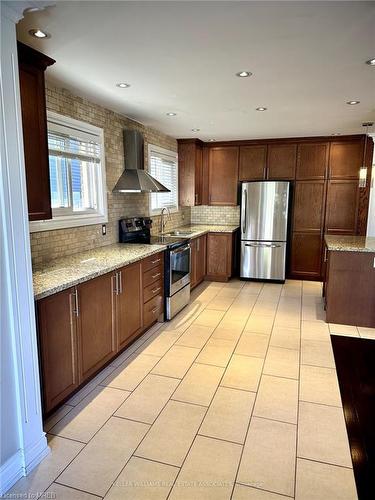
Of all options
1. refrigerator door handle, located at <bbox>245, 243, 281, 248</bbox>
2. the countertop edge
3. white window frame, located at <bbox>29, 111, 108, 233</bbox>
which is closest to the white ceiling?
white window frame, located at <bbox>29, 111, 108, 233</bbox>

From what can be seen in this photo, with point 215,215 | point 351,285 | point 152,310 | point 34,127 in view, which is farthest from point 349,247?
point 34,127

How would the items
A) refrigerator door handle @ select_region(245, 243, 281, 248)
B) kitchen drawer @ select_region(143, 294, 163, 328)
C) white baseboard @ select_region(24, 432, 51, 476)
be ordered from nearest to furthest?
white baseboard @ select_region(24, 432, 51, 476) → kitchen drawer @ select_region(143, 294, 163, 328) → refrigerator door handle @ select_region(245, 243, 281, 248)

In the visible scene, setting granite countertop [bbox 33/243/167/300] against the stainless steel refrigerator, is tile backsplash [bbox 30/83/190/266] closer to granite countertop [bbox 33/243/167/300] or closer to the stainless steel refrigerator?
granite countertop [bbox 33/243/167/300]

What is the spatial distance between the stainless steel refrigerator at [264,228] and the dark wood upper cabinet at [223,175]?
1.35 ft

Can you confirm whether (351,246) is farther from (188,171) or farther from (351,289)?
(188,171)

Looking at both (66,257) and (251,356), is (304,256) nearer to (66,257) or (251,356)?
(251,356)

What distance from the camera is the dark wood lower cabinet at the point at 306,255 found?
563 centimetres

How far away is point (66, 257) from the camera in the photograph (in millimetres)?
3088

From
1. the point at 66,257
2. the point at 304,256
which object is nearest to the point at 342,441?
the point at 66,257

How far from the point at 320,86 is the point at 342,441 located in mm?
2717

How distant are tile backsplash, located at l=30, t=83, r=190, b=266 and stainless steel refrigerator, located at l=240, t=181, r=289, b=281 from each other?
162 cm

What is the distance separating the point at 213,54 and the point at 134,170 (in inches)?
74.4

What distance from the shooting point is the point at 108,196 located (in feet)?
12.3

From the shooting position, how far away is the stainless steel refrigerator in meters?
5.39
